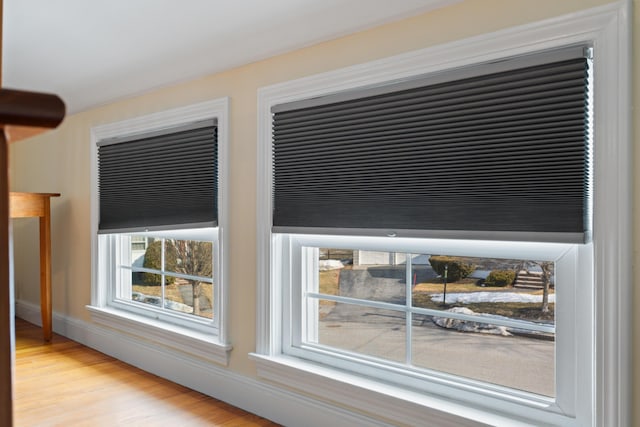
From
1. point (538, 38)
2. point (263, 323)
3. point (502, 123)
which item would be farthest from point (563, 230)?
point (263, 323)

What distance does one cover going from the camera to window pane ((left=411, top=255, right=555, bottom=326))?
1.91 meters

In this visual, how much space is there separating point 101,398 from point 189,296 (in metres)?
0.78

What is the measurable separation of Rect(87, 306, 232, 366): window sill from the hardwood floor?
235mm

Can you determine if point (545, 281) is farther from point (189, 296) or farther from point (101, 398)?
point (101, 398)

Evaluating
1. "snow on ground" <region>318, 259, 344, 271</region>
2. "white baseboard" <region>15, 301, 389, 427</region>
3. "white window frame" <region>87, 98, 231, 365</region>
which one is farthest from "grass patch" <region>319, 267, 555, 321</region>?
"white window frame" <region>87, 98, 231, 365</region>

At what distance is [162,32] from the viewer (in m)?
2.71

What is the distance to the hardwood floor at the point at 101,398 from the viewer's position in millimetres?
2650

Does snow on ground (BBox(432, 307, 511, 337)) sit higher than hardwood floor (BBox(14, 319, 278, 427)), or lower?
higher

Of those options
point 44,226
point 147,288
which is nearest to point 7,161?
point 147,288

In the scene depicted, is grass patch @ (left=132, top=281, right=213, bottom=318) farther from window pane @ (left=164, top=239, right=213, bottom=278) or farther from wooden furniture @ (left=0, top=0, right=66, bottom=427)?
wooden furniture @ (left=0, top=0, right=66, bottom=427)

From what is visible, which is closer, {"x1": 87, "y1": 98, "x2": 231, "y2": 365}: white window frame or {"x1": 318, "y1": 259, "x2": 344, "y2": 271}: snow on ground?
{"x1": 318, "y1": 259, "x2": 344, "y2": 271}: snow on ground

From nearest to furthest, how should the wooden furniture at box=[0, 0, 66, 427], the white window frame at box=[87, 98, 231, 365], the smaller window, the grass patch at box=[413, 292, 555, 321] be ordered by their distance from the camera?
the wooden furniture at box=[0, 0, 66, 427] < the grass patch at box=[413, 292, 555, 321] < the white window frame at box=[87, 98, 231, 365] < the smaller window

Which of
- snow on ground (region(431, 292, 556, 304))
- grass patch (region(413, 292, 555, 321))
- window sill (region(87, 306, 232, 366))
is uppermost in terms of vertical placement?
snow on ground (region(431, 292, 556, 304))

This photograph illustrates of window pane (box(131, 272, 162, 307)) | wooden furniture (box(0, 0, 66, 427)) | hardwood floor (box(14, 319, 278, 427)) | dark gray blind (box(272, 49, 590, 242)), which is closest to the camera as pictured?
wooden furniture (box(0, 0, 66, 427))
